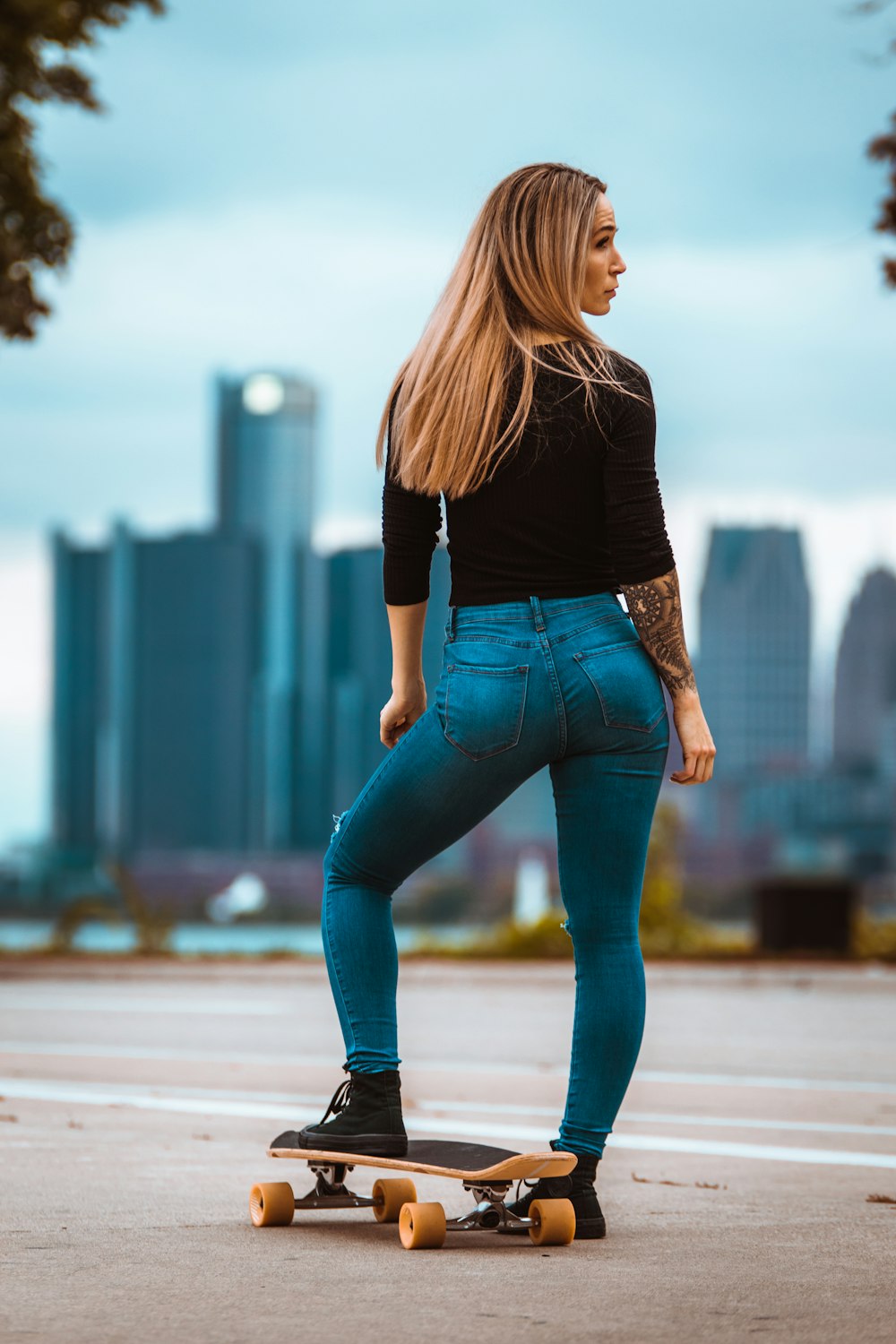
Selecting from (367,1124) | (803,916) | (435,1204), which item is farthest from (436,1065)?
(803,916)

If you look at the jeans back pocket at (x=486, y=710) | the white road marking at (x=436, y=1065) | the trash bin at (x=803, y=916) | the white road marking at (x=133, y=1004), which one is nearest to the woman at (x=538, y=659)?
the jeans back pocket at (x=486, y=710)

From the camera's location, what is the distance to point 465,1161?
4.06 metres

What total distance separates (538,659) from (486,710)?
15 cm

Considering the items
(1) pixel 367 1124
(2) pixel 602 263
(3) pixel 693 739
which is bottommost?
→ (1) pixel 367 1124

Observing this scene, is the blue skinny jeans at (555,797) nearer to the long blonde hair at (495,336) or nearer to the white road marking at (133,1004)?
the long blonde hair at (495,336)

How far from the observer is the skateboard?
400 cm

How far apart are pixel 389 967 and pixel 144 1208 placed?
2.91ft

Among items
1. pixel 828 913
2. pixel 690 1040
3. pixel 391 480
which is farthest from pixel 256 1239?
pixel 828 913

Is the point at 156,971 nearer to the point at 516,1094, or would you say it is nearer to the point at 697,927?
the point at 697,927

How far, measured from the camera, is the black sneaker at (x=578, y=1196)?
13.6ft

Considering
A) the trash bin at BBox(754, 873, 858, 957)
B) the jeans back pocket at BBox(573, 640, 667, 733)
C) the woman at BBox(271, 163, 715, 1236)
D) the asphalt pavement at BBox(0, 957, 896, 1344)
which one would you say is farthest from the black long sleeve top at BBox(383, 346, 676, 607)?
the trash bin at BBox(754, 873, 858, 957)

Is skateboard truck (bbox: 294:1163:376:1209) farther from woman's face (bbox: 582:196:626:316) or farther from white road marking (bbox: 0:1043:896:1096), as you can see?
white road marking (bbox: 0:1043:896:1096)

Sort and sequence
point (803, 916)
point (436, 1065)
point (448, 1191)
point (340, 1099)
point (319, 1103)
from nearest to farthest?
point (340, 1099) < point (448, 1191) < point (319, 1103) < point (436, 1065) < point (803, 916)

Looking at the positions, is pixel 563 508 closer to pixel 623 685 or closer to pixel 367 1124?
pixel 623 685
